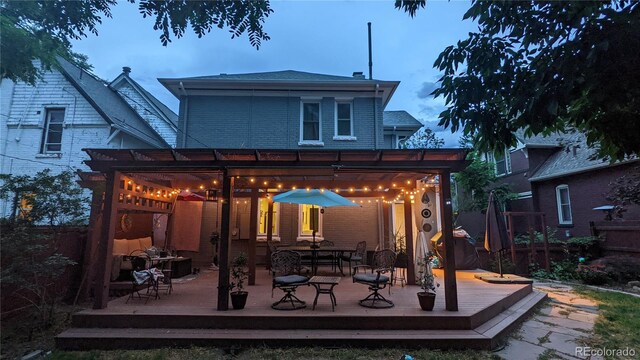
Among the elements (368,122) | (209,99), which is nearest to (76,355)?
(209,99)

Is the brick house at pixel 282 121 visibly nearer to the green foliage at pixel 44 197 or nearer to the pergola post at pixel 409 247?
the pergola post at pixel 409 247

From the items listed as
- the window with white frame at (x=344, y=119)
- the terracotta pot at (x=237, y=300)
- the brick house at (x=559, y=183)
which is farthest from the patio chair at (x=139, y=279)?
the brick house at (x=559, y=183)

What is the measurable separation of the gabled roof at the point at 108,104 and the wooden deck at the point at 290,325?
28.0ft

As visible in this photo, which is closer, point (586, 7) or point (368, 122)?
point (586, 7)

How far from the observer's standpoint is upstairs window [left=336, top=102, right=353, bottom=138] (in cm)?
1144

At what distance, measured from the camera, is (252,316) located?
16.6ft

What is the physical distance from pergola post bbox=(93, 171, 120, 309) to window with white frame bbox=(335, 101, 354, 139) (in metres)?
7.21

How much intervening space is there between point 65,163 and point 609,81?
14.2 metres

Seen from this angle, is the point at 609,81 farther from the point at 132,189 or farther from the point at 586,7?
the point at 132,189

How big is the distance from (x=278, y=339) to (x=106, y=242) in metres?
3.51

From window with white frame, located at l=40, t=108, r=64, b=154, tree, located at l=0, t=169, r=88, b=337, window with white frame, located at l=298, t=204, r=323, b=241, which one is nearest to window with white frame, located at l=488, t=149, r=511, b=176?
window with white frame, located at l=298, t=204, r=323, b=241

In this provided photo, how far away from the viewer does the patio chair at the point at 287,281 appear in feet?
18.4

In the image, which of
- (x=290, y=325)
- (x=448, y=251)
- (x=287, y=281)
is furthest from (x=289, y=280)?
(x=448, y=251)

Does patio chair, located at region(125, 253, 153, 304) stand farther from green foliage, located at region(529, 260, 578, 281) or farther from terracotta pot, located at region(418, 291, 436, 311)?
green foliage, located at region(529, 260, 578, 281)
